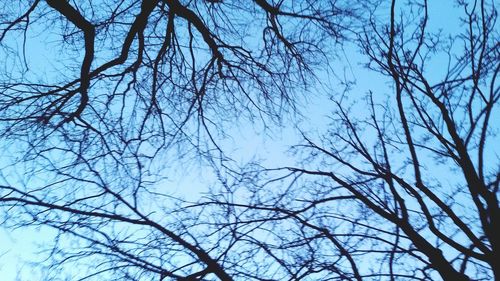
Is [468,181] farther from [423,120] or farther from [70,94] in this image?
[70,94]

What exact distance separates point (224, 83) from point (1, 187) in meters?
3.30

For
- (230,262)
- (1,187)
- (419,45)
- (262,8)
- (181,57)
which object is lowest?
(230,262)

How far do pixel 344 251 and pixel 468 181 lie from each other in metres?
1.59

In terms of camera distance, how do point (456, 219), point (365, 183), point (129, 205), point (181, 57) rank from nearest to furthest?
point (456, 219)
point (129, 205)
point (365, 183)
point (181, 57)

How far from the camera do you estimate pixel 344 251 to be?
470cm

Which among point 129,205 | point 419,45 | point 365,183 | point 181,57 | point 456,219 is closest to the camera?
point 456,219

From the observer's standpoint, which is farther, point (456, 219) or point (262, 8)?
point (262, 8)

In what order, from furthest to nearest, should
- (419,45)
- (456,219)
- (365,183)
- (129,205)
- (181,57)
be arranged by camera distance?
(181,57) < (419,45) < (365,183) < (129,205) < (456,219)

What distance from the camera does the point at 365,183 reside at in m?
5.41

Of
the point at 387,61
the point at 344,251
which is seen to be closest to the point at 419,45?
the point at 387,61

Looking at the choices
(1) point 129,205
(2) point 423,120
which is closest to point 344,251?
(2) point 423,120

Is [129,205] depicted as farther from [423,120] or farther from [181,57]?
[423,120]

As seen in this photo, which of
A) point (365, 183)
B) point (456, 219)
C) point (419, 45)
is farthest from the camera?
point (419, 45)

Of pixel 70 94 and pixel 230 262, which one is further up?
pixel 70 94
